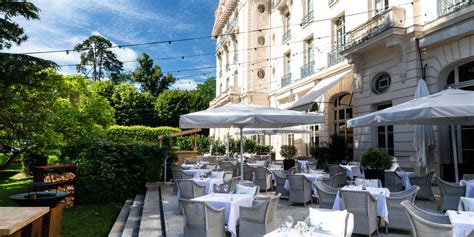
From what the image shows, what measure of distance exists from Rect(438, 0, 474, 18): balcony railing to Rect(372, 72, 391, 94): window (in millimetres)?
3166

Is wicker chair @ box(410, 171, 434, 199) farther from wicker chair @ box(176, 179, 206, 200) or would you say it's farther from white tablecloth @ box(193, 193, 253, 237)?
wicker chair @ box(176, 179, 206, 200)

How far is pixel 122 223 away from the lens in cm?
804

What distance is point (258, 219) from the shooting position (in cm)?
512

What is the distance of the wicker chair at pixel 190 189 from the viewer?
7.43 m

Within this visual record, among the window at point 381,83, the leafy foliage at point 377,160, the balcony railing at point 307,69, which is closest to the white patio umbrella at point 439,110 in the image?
the leafy foliage at point 377,160

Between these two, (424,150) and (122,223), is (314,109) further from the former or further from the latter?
(122,223)

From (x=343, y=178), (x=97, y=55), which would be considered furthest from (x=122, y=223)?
(x=97, y=55)

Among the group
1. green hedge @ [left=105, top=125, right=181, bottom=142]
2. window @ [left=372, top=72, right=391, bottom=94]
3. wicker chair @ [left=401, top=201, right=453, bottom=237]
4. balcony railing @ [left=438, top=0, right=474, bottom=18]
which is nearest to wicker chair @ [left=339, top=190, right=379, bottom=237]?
wicker chair @ [left=401, top=201, right=453, bottom=237]

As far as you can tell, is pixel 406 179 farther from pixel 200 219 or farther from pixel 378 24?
pixel 378 24

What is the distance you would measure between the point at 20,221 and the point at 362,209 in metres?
4.72

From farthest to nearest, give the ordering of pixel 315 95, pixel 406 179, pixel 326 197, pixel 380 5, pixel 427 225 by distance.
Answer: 1. pixel 315 95
2. pixel 380 5
3. pixel 406 179
4. pixel 326 197
5. pixel 427 225

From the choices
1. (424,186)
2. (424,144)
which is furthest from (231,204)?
(424,144)

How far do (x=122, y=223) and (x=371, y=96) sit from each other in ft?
35.4

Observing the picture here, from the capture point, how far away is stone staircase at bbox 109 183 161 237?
677 centimetres
